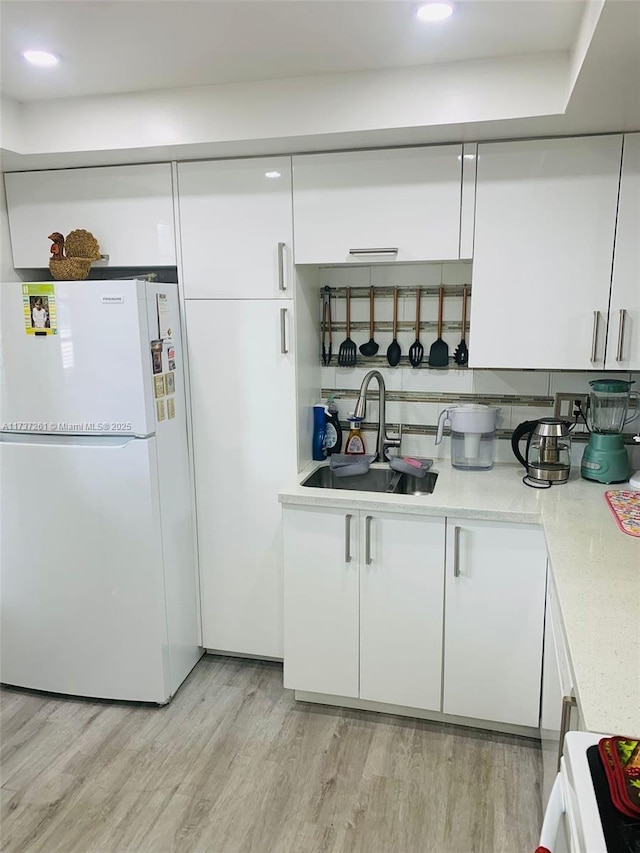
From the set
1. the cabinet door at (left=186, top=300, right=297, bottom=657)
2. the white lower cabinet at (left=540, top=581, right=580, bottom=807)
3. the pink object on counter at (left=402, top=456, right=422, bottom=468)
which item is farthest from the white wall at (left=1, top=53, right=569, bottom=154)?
the white lower cabinet at (left=540, top=581, right=580, bottom=807)

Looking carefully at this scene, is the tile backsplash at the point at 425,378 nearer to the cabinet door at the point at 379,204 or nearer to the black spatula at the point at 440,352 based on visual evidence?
the black spatula at the point at 440,352

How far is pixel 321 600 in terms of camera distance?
240 cm

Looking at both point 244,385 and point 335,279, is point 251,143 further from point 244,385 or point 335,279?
point 244,385

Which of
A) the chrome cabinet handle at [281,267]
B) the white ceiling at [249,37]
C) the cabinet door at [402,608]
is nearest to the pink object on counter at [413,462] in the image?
the cabinet door at [402,608]

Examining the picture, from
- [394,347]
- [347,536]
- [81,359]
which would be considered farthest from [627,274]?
[81,359]

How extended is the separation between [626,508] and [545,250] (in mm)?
953

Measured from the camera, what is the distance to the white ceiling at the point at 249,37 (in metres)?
1.61

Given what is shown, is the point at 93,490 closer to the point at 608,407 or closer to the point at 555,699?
the point at 555,699

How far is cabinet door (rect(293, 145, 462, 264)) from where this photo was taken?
7.33ft

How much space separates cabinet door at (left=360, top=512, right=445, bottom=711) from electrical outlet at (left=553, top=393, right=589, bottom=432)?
81cm

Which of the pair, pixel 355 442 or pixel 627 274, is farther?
pixel 355 442

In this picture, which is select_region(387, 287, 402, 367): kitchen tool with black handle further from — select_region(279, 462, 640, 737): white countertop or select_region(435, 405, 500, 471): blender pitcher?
select_region(279, 462, 640, 737): white countertop

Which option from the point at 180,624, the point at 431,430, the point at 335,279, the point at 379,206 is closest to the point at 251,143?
the point at 379,206

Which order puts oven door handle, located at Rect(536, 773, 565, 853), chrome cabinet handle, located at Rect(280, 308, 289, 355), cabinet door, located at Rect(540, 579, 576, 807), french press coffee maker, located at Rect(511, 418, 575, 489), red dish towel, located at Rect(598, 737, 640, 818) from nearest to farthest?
red dish towel, located at Rect(598, 737, 640, 818) < oven door handle, located at Rect(536, 773, 565, 853) < cabinet door, located at Rect(540, 579, 576, 807) < french press coffee maker, located at Rect(511, 418, 575, 489) < chrome cabinet handle, located at Rect(280, 308, 289, 355)
